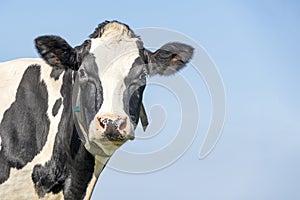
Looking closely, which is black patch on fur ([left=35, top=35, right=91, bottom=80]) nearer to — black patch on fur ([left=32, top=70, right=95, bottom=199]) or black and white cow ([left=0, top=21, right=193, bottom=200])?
black and white cow ([left=0, top=21, right=193, bottom=200])

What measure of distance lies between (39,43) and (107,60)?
1.23 meters

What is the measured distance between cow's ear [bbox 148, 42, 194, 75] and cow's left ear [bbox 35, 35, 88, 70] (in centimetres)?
118

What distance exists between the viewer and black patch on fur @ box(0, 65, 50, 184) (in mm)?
10352

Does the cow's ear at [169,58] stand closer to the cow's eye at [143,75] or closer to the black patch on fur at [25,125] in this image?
the cow's eye at [143,75]

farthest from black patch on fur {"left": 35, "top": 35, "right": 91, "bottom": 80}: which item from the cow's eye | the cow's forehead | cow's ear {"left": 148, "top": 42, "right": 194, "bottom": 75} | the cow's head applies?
cow's ear {"left": 148, "top": 42, "right": 194, "bottom": 75}

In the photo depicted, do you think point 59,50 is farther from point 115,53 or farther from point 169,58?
point 169,58

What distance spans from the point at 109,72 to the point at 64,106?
124 cm

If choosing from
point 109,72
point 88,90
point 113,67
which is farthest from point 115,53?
point 88,90

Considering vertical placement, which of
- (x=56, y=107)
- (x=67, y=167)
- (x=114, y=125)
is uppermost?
(x=114, y=125)

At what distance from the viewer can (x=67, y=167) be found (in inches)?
412

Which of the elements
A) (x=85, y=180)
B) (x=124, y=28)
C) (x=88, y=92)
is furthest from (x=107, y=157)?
(x=124, y=28)

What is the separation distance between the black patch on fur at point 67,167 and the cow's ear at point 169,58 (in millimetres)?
1413

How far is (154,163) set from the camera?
428 inches

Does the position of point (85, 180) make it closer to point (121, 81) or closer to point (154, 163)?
point (154, 163)
